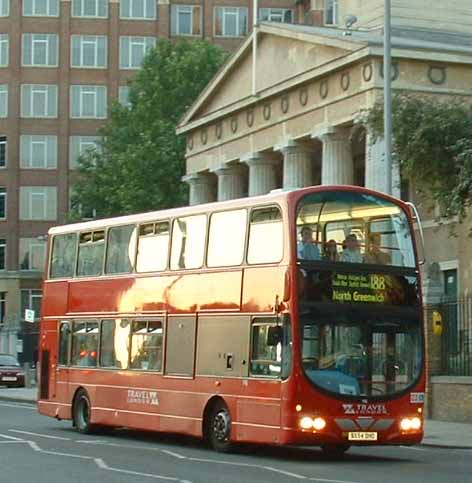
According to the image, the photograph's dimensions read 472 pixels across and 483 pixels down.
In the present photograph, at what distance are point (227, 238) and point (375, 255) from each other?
2.53 metres

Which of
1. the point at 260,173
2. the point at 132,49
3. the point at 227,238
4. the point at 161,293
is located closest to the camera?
the point at 227,238

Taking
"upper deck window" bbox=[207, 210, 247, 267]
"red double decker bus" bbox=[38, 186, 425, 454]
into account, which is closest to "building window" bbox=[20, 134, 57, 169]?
"red double decker bus" bbox=[38, 186, 425, 454]

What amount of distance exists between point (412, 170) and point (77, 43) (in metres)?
62.2

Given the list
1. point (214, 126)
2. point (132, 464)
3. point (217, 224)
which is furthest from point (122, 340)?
point (214, 126)

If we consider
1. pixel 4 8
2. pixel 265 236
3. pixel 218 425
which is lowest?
pixel 218 425

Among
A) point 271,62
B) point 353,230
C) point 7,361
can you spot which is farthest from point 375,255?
Answer: point 7,361

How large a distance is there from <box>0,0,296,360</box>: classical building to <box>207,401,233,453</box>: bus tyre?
69.3 metres

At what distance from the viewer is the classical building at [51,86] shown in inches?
3570

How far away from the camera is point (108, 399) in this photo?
2547 centimetres

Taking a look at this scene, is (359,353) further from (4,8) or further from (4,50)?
(4,8)

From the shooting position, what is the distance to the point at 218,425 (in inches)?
864

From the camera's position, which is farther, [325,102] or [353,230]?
[325,102]

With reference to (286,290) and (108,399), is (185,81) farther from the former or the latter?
(286,290)

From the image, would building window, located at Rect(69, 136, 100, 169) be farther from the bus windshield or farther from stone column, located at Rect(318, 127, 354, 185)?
the bus windshield
